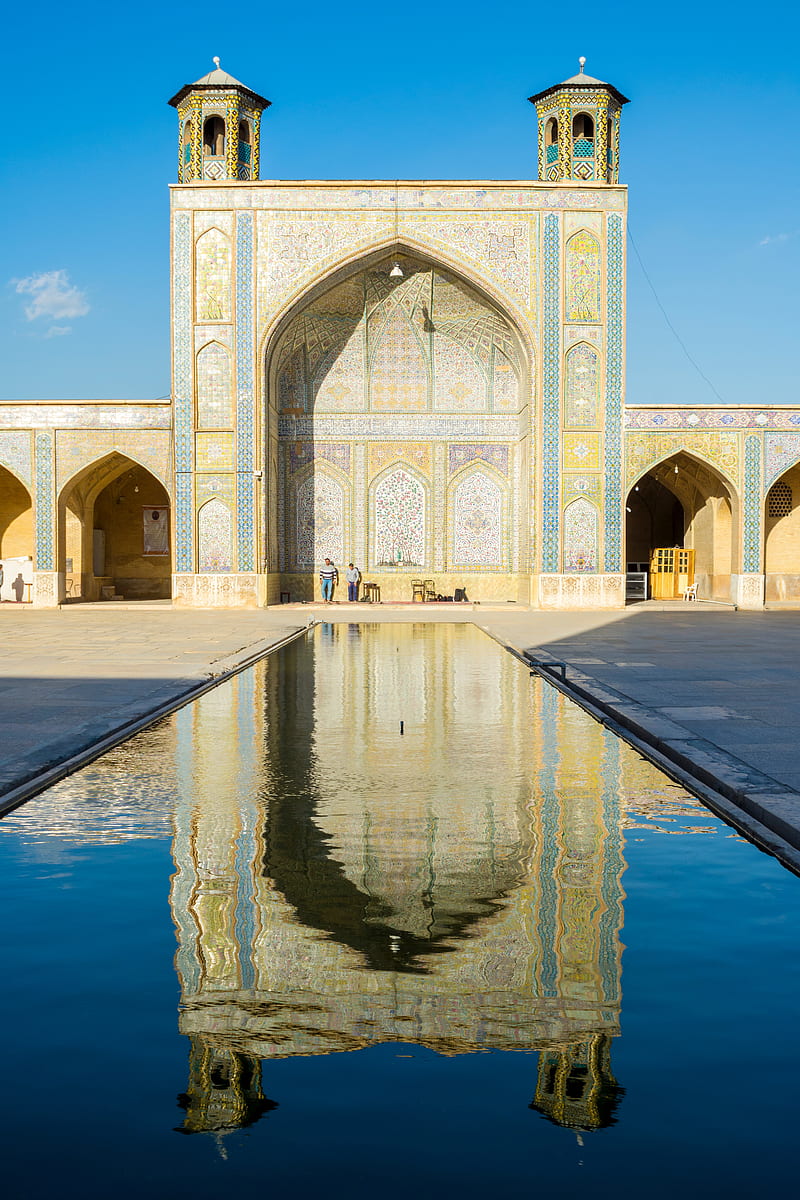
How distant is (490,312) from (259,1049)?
21.0 metres

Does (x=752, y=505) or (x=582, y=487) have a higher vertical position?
A: (x=582, y=487)

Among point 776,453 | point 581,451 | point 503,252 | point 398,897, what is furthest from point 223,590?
point 398,897

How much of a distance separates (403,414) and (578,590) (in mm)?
5085

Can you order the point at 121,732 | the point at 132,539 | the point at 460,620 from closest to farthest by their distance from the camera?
the point at 121,732 → the point at 460,620 → the point at 132,539

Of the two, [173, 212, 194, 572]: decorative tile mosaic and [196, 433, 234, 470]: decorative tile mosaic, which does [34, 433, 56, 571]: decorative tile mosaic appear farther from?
[196, 433, 234, 470]: decorative tile mosaic

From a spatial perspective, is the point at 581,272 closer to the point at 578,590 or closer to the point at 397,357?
the point at 397,357

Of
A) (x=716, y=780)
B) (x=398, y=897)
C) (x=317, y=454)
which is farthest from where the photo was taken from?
(x=317, y=454)

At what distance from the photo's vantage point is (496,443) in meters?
22.9

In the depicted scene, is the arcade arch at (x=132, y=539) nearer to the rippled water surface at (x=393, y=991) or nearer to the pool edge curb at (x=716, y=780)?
the pool edge curb at (x=716, y=780)

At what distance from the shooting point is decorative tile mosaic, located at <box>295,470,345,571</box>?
74.5ft

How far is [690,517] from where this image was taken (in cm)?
2392

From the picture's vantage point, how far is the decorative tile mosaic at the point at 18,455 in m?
21.2

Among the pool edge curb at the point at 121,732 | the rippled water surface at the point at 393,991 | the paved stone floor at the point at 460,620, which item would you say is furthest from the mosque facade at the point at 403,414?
the rippled water surface at the point at 393,991

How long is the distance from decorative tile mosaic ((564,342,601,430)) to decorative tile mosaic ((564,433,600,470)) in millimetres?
176
